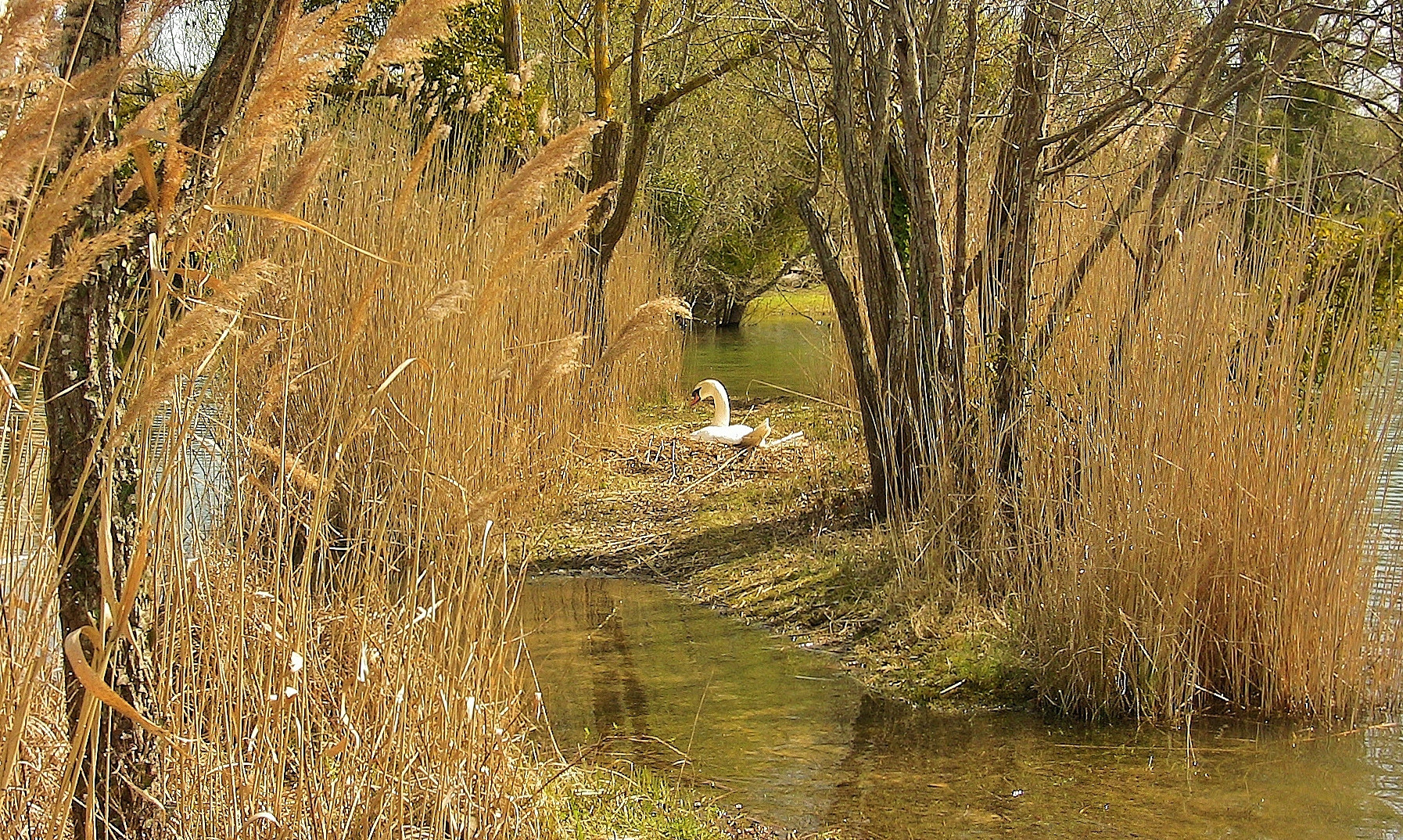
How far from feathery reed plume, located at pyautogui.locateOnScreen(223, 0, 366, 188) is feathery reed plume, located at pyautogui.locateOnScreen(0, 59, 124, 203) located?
142 mm

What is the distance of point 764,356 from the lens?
13383 mm

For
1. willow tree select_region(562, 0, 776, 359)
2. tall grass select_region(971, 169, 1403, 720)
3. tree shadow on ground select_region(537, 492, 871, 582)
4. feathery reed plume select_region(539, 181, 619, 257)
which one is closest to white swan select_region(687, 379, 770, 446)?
willow tree select_region(562, 0, 776, 359)

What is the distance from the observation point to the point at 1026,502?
3896 mm

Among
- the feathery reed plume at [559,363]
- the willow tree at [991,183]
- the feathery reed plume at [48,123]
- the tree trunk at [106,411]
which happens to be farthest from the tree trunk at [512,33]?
the feathery reed plume at [48,123]

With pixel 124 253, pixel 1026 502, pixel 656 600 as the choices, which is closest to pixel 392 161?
pixel 656 600

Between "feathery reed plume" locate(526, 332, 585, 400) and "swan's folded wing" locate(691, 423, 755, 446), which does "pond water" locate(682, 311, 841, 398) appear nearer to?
"swan's folded wing" locate(691, 423, 755, 446)

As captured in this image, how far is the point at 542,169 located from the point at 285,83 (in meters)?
0.50

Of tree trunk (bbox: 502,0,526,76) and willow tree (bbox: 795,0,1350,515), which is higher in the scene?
tree trunk (bbox: 502,0,526,76)

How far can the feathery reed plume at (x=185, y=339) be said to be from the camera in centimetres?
121

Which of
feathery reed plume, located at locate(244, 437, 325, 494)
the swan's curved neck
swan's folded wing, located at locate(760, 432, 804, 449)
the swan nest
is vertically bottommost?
the swan nest

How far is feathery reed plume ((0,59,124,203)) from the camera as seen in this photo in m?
1.15

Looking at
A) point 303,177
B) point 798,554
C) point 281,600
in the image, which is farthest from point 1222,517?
point 303,177

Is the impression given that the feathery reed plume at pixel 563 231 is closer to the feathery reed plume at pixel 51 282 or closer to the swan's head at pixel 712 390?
the feathery reed plume at pixel 51 282

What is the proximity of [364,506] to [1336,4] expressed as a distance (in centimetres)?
359
